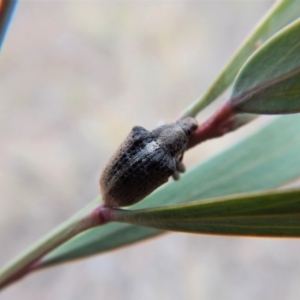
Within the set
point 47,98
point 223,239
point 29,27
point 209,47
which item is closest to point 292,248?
point 223,239

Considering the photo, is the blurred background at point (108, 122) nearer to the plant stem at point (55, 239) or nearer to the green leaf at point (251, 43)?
the plant stem at point (55, 239)

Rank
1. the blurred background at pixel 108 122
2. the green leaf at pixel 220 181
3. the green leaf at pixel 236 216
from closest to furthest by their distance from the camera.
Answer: the green leaf at pixel 236 216
the green leaf at pixel 220 181
the blurred background at pixel 108 122

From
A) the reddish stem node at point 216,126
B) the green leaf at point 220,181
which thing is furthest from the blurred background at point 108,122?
the reddish stem node at point 216,126

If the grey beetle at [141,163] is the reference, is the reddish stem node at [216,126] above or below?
above

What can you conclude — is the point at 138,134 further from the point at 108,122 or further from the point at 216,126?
the point at 108,122

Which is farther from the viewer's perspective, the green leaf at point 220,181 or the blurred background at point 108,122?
the blurred background at point 108,122
